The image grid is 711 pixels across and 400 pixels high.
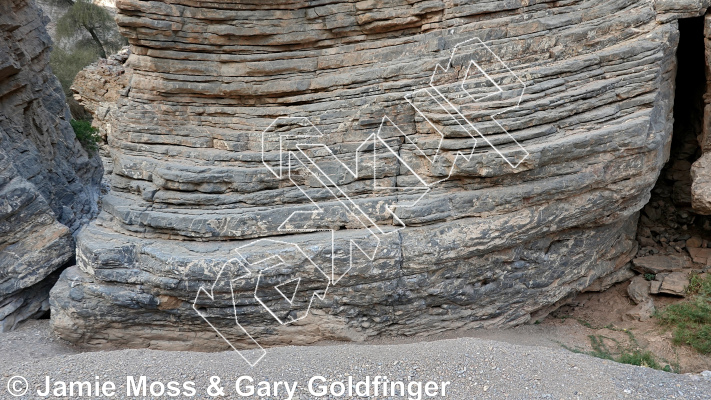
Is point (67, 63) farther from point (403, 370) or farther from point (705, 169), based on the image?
point (705, 169)

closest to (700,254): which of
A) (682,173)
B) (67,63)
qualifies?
(682,173)

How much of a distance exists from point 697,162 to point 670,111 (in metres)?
1.03

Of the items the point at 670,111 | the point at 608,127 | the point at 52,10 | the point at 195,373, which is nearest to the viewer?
the point at 195,373

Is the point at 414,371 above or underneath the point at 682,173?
underneath

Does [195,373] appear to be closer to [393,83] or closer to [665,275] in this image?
[393,83]

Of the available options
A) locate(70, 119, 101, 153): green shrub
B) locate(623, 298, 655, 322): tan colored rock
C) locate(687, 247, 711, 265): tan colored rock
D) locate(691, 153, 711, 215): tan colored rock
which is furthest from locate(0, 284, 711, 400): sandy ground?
locate(70, 119, 101, 153): green shrub

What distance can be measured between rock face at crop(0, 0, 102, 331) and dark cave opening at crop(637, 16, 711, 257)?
34.6ft

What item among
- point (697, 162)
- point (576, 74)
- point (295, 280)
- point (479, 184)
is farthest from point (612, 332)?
point (295, 280)

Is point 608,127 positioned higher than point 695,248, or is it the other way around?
point 608,127

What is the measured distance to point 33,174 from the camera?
9.84 metres

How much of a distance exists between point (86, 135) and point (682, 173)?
558 inches

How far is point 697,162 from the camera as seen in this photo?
344 inches
